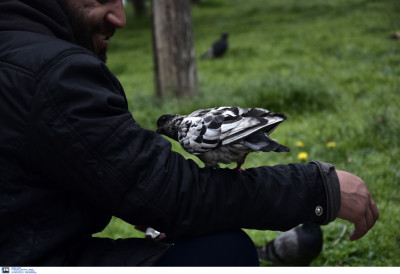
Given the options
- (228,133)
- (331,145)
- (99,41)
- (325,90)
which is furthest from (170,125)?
(325,90)

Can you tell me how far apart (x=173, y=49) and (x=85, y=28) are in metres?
4.73

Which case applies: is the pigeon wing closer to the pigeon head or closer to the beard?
the pigeon head

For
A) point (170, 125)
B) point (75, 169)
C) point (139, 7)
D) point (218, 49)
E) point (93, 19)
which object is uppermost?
point (93, 19)

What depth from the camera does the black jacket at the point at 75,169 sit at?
1550 millimetres

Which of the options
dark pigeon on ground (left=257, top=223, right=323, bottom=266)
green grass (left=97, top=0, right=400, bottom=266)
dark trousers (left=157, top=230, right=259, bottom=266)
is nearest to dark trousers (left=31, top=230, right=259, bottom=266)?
dark trousers (left=157, top=230, right=259, bottom=266)

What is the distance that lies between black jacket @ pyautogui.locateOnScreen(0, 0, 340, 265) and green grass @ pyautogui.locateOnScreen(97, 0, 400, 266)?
1812 mm

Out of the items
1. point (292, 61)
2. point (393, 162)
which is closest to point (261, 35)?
point (292, 61)

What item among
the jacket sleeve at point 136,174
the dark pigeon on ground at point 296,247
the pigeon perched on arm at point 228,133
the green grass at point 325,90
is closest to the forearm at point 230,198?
the jacket sleeve at point 136,174

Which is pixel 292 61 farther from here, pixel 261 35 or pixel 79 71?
pixel 79 71

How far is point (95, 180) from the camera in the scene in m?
1.60

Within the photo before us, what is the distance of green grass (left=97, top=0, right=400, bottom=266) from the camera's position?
3729 mm

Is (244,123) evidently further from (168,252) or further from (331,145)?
(331,145)

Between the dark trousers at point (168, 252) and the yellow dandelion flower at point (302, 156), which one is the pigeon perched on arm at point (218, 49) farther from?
the dark trousers at point (168, 252)
